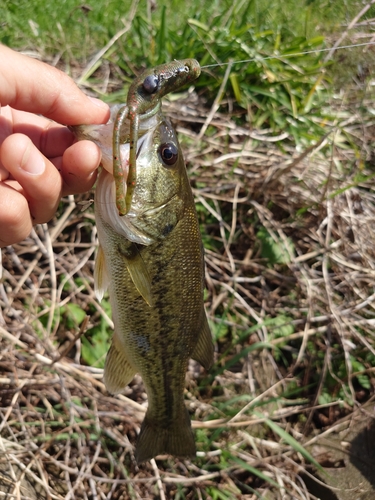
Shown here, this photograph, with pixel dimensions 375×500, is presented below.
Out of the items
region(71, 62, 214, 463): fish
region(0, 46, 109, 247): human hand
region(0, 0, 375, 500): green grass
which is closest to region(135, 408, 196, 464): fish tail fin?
region(71, 62, 214, 463): fish

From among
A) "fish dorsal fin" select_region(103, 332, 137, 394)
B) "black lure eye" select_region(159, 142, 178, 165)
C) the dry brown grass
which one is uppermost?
"black lure eye" select_region(159, 142, 178, 165)

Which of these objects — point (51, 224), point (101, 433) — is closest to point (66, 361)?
point (101, 433)

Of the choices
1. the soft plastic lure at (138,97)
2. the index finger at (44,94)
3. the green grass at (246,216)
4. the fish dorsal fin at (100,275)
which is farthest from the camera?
the green grass at (246,216)

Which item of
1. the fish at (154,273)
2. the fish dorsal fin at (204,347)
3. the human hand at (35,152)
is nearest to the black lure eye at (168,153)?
the fish at (154,273)

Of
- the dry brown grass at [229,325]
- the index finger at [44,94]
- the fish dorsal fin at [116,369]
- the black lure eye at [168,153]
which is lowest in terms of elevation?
the dry brown grass at [229,325]

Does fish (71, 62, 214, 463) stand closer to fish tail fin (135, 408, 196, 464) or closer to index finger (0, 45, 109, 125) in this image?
fish tail fin (135, 408, 196, 464)

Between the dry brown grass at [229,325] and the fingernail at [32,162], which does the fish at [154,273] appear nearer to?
the fingernail at [32,162]

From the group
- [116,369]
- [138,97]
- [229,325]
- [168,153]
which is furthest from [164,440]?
[138,97]

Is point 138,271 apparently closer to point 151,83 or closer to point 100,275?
point 100,275
